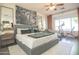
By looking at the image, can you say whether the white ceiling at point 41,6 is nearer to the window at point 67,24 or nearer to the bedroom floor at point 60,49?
the window at point 67,24

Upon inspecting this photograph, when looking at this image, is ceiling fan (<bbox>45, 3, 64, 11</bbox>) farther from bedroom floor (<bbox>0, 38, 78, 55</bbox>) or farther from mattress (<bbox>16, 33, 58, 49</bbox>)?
bedroom floor (<bbox>0, 38, 78, 55</bbox>)

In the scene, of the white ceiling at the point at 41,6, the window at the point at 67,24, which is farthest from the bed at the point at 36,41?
the white ceiling at the point at 41,6

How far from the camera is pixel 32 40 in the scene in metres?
1.88

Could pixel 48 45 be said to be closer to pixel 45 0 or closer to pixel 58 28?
pixel 58 28

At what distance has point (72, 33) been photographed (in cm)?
201

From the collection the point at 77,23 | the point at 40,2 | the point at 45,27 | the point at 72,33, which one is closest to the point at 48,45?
the point at 45,27

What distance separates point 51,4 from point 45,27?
1.57ft

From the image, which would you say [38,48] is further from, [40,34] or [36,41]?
[40,34]

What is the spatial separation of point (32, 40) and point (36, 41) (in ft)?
0.27

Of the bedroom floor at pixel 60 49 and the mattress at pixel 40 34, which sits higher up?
the mattress at pixel 40 34

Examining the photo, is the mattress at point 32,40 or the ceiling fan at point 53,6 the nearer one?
the mattress at point 32,40

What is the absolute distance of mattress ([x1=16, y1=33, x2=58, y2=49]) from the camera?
74.2 inches

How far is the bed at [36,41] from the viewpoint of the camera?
1.90 metres

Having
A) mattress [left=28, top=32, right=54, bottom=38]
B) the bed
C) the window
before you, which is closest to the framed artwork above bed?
the bed
